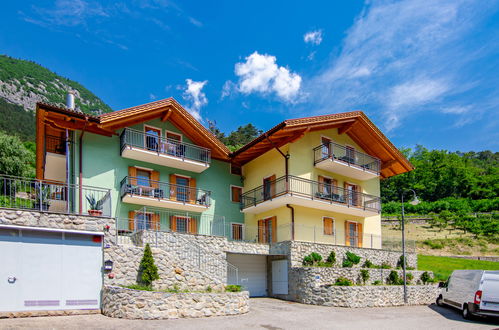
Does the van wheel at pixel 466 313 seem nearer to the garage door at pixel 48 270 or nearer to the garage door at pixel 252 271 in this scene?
the garage door at pixel 252 271

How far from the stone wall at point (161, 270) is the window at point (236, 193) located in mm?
10686

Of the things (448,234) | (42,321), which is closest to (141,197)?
(42,321)

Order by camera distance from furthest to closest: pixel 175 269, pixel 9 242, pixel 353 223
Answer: pixel 353 223 → pixel 175 269 → pixel 9 242

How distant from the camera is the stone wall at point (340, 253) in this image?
72.8 feet

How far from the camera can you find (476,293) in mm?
15992

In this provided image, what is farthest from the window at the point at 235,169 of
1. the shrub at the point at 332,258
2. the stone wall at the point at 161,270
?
the stone wall at the point at 161,270

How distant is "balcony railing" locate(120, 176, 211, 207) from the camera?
21.9 m

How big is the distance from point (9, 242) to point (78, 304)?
2.98 metres

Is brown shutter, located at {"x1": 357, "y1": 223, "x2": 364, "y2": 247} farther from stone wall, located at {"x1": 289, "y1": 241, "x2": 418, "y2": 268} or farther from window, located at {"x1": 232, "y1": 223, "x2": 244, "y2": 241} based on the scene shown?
window, located at {"x1": 232, "y1": 223, "x2": 244, "y2": 241}

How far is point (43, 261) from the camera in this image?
1406cm

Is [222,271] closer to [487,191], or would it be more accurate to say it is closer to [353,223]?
[353,223]

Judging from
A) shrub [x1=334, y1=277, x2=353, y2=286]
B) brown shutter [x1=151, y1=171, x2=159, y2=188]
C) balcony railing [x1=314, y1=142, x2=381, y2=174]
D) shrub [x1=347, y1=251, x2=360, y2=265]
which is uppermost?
balcony railing [x1=314, y1=142, x2=381, y2=174]

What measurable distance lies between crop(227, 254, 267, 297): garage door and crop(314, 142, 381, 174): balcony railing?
6.74 meters

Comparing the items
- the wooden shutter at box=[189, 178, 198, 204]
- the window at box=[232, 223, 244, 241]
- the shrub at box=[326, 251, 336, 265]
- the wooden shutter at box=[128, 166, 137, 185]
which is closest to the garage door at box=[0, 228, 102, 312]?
the wooden shutter at box=[128, 166, 137, 185]
